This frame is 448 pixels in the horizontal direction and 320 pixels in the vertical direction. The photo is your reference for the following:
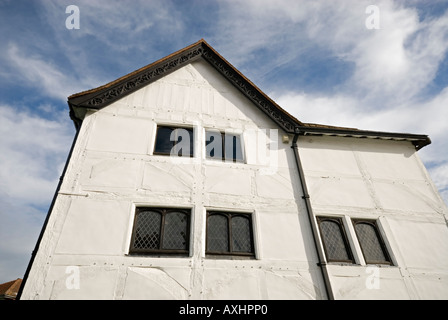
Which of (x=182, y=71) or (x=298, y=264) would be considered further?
(x=182, y=71)

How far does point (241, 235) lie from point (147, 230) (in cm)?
257

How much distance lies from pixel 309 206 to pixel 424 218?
4038 millimetres

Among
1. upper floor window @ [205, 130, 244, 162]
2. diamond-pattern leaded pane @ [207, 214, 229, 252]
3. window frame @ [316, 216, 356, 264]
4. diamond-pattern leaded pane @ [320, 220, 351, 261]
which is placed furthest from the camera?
upper floor window @ [205, 130, 244, 162]

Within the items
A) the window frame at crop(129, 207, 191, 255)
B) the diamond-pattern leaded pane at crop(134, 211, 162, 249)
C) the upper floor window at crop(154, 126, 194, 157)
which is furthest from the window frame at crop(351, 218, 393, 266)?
the diamond-pattern leaded pane at crop(134, 211, 162, 249)

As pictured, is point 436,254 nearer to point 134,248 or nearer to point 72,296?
point 134,248

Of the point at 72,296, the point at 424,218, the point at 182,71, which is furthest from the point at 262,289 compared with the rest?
the point at 182,71

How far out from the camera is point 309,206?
287 inches

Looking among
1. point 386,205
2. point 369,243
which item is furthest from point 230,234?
point 386,205

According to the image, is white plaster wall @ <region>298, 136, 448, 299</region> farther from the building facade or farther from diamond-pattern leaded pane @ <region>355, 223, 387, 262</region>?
diamond-pattern leaded pane @ <region>355, 223, 387, 262</region>

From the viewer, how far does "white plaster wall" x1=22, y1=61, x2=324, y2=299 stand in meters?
5.49

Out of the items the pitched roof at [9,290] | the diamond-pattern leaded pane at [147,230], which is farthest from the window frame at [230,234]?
the pitched roof at [9,290]

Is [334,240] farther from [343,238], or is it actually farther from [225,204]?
[225,204]

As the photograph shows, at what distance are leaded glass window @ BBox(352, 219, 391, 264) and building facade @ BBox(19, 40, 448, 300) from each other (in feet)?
0.12
